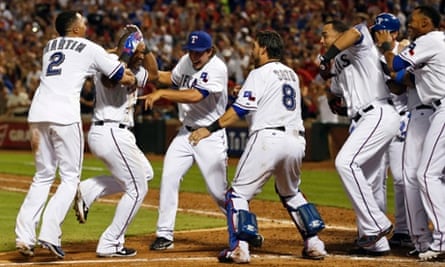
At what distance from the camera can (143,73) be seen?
9.12 metres

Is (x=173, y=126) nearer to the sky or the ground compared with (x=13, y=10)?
nearer to the ground

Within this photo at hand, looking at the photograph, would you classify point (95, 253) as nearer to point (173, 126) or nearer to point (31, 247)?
point (31, 247)

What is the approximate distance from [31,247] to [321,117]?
1336 centimetres

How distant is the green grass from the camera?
35.1ft

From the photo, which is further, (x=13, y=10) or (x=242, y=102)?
(x=13, y=10)

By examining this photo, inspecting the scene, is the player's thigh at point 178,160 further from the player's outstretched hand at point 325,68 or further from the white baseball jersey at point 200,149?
the player's outstretched hand at point 325,68

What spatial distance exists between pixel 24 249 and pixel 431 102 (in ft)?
12.8

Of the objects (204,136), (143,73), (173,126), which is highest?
(143,73)

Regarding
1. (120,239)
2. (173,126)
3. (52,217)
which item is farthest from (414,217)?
(173,126)

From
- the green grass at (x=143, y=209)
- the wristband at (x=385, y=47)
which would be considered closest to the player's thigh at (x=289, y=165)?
the wristband at (x=385, y=47)

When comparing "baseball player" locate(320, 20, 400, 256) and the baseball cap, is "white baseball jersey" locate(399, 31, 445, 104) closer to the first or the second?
"baseball player" locate(320, 20, 400, 256)

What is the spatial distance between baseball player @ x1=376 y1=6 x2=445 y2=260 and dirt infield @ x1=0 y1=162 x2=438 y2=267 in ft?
1.38

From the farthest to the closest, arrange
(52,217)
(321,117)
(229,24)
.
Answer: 1. (229,24)
2. (321,117)
3. (52,217)

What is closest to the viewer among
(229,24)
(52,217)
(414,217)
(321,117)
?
(52,217)
